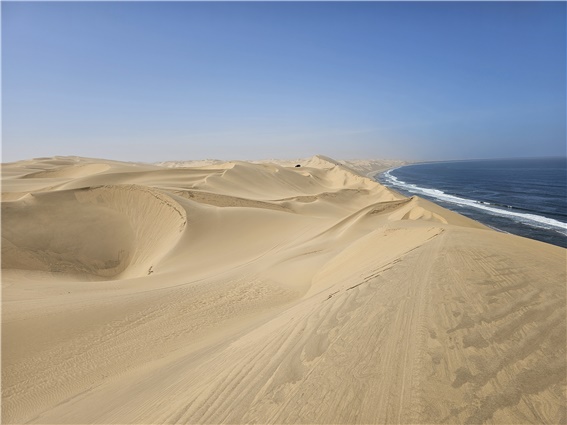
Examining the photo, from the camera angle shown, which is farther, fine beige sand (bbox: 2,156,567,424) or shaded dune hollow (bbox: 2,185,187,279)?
shaded dune hollow (bbox: 2,185,187,279)

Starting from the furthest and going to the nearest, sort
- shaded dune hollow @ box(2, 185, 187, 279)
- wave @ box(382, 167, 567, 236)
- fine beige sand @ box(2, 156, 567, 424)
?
wave @ box(382, 167, 567, 236), shaded dune hollow @ box(2, 185, 187, 279), fine beige sand @ box(2, 156, 567, 424)

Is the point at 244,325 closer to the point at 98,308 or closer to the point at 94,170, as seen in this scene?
the point at 98,308

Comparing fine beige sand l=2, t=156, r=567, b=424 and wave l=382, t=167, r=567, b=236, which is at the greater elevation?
fine beige sand l=2, t=156, r=567, b=424

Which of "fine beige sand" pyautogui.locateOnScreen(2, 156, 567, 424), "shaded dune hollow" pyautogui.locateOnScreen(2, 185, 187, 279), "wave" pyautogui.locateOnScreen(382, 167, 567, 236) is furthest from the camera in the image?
"wave" pyautogui.locateOnScreen(382, 167, 567, 236)

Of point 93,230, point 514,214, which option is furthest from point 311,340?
point 514,214

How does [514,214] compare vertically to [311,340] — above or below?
below

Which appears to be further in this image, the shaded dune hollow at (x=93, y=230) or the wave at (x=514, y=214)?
the wave at (x=514, y=214)

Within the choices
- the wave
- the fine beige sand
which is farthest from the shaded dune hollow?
the wave

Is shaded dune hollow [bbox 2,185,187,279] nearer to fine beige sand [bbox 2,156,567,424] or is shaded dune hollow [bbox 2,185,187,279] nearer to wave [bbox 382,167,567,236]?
fine beige sand [bbox 2,156,567,424]

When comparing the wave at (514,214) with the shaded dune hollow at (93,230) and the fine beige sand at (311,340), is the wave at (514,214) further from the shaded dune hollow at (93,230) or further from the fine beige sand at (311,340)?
the shaded dune hollow at (93,230)

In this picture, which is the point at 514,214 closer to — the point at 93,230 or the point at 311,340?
the point at 311,340

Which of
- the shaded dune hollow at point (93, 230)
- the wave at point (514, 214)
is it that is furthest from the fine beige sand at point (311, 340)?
the wave at point (514, 214)
